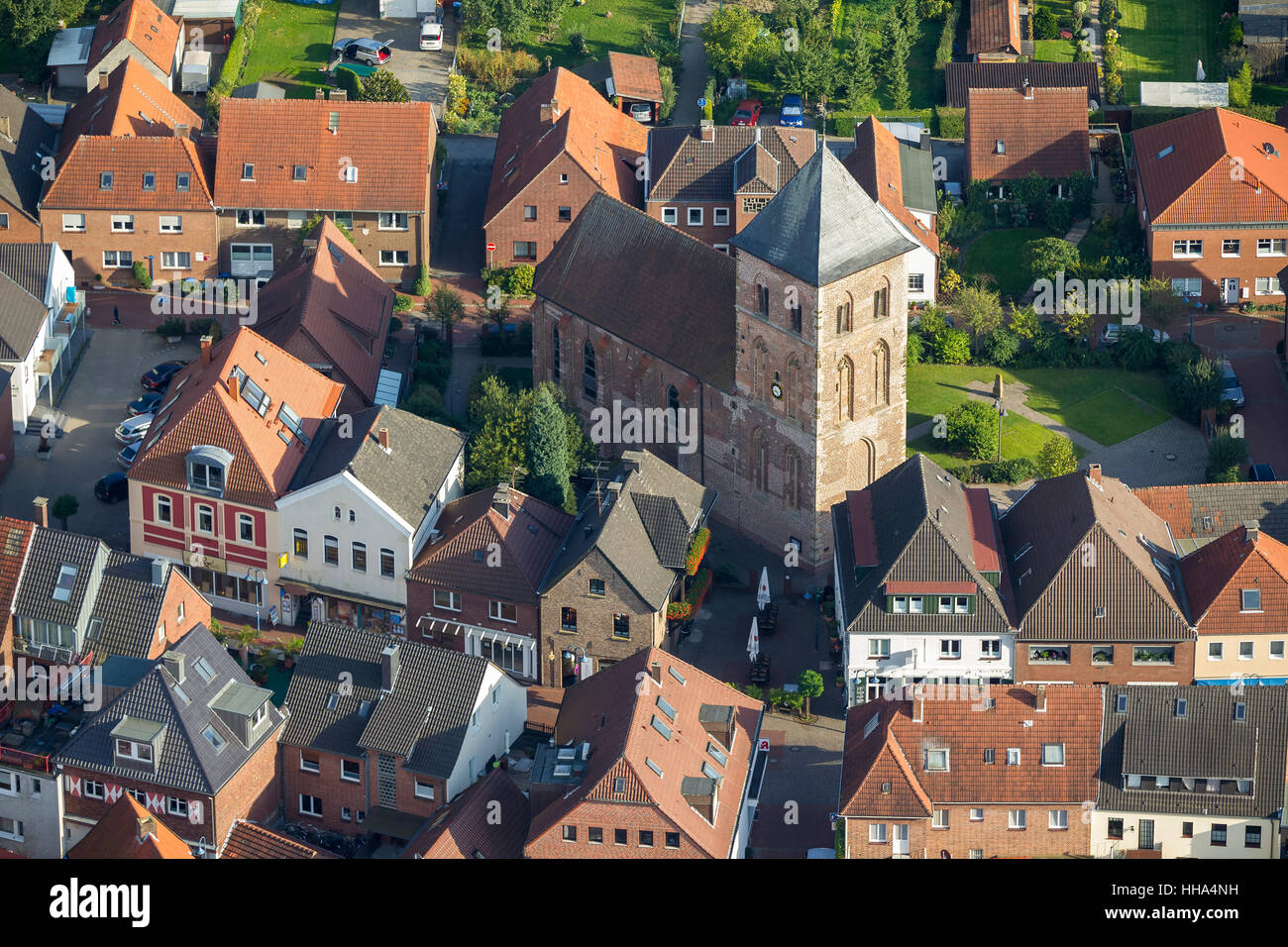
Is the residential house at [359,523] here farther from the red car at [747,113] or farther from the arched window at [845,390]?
the red car at [747,113]

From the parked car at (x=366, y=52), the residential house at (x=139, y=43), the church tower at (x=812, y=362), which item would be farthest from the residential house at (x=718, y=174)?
the residential house at (x=139, y=43)

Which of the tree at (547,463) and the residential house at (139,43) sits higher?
the residential house at (139,43)

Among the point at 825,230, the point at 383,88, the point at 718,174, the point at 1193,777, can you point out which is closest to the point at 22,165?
the point at 383,88

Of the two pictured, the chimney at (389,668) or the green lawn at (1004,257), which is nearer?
the chimney at (389,668)

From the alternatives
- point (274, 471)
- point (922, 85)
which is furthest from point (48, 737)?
point (922, 85)

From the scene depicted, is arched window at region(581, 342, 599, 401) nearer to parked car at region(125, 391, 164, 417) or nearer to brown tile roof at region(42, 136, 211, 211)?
parked car at region(125, 391, 164, 417)

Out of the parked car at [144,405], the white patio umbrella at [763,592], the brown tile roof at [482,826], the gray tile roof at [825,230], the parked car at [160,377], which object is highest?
the gray tile roof at [825,230]

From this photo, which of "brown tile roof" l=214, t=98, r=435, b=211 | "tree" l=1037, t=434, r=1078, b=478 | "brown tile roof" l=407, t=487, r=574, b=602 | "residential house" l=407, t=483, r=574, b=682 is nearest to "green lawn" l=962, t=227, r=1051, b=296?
"tree" l=1037, t=434, r=1078, b=478
